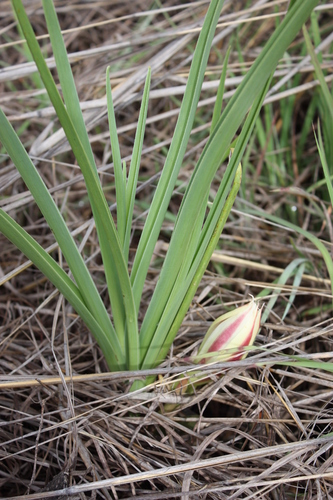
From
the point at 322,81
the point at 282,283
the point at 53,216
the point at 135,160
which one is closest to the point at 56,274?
the point at 53,216

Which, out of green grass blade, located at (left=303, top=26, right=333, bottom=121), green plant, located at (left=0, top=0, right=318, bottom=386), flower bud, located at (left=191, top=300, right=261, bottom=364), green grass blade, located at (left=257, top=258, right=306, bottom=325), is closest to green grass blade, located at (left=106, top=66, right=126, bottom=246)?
green plant, located at (left=0, top=0, right=318, bottom=386)

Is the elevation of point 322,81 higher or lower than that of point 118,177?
higher

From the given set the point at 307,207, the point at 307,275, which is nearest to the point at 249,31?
the point at 307,207

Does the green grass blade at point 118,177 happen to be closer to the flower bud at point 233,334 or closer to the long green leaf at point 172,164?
the long green leaf at point 172,164

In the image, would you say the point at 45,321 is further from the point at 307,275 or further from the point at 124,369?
the point at 307,275

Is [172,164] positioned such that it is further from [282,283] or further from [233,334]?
[282,283]

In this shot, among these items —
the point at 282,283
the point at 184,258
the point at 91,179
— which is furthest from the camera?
the point at 282,283

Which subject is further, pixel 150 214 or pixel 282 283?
pixel 282 283

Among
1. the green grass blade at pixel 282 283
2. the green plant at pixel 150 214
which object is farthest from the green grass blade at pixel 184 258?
the green grass blade at pixel 282 283

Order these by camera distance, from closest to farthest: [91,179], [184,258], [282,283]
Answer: [91,179] < [184,258] < [282,283]
